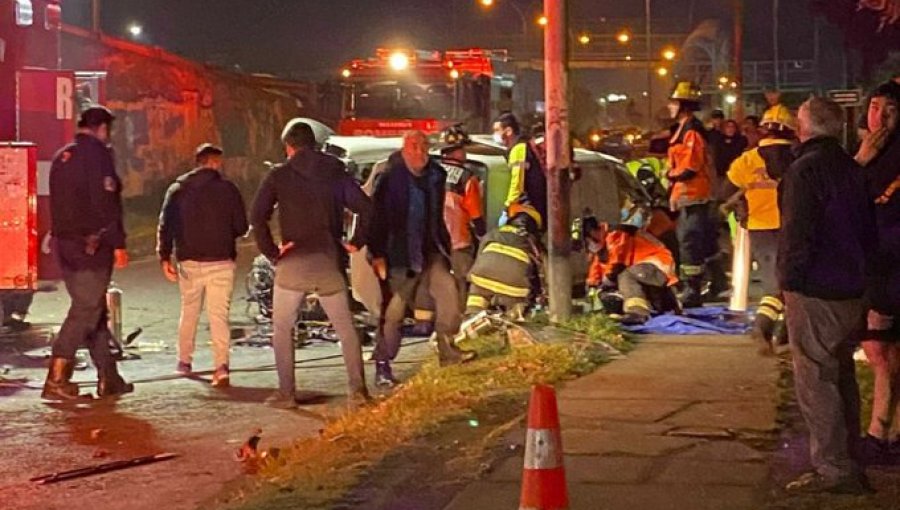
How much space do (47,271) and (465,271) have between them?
11.6 ft

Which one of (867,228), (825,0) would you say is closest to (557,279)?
(867,228)

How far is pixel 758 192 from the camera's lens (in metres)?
10.9

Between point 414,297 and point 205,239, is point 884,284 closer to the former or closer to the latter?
point 414,297

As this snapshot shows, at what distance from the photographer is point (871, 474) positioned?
6.84 meters

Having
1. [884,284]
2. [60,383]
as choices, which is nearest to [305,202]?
[60,383]

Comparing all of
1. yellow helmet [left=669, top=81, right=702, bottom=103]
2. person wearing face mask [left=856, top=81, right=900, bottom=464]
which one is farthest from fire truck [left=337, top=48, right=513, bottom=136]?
person wearing face mask [left=856, top=81, right=900, bottom=464]

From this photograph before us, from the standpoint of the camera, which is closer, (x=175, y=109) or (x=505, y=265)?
(x=505, y=265)

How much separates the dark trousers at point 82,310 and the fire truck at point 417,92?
13272mm

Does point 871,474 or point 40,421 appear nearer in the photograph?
point 871,474

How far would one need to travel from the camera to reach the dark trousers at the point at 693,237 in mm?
13477

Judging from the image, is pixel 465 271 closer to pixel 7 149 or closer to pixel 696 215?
pixel 696 215

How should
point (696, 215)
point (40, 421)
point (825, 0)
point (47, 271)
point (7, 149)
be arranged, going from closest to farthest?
1. point (40, 421)
2. point (7, 149)
3. point (47, 271)
4. point (696, 215)
5. point (825, 0)

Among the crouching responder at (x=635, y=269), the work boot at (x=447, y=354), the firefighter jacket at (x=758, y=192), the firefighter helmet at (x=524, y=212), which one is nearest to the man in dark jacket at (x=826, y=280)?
the work boot at (x=447, y=354)

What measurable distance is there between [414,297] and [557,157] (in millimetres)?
1982
